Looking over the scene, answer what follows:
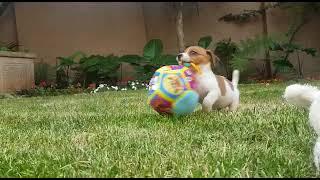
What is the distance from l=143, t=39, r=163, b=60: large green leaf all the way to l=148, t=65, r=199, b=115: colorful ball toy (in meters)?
7.45

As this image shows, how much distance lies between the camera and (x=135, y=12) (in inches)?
483

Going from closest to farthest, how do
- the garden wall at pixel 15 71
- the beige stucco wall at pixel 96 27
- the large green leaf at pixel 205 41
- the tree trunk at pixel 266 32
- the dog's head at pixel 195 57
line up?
1. the dog's head at pixel 195 57
2. the garden wall at pixel 15 71
3. the large green leaf at pixel 205 41
4. the tree trunk at pixel 266 32
5. the beige stucco wall at pixel 96 27

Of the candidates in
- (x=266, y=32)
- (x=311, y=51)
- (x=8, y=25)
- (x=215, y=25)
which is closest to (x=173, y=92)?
(x=311, y=51)

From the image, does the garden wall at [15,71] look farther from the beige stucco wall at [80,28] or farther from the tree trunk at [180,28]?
the tree trunk at [180,28]

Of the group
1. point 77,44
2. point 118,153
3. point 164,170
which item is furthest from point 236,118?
point 77,44

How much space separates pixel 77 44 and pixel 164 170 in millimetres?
10700

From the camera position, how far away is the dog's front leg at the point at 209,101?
12.2 feet

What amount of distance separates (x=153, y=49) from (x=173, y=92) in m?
7.79

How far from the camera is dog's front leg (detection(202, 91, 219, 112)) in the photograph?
372cm

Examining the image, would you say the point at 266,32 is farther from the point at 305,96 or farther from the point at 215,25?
the point at 305,96

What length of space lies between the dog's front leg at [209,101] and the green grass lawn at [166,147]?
11 centimetres

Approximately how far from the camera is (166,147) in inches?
92.4

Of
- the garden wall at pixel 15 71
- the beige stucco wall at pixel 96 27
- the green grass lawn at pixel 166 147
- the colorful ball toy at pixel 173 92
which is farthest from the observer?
the beige stucco wall at pixel 96 27

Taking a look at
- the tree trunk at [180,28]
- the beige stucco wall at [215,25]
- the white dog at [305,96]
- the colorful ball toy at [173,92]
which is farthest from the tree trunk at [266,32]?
the white dog at [305,96]
